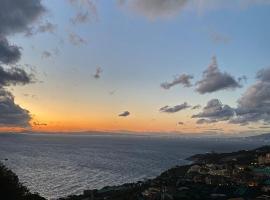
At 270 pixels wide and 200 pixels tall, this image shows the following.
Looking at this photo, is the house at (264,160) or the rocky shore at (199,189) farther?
the house at (264,160)

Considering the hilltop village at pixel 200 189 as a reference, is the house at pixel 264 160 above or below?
above

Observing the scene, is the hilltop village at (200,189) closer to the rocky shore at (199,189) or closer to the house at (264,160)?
the rocky shore at (199,189)

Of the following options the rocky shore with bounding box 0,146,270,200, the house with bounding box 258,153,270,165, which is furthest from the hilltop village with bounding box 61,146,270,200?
the house with bounding box 258,153,270,165

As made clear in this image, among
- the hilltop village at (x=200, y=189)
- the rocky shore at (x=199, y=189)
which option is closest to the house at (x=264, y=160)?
the hilltop village at (x=200, y=189)

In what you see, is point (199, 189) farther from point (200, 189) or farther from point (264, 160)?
point (264, 160)

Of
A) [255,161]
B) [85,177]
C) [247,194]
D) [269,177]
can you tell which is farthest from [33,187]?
[255,161]

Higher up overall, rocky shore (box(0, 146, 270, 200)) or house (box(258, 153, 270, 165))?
house (box(258, 153, 270, 165))

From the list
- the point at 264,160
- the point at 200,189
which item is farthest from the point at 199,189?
the point at 264,160

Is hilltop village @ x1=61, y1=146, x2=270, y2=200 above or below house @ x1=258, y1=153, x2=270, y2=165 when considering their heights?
below

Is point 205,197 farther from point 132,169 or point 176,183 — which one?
point 132,169

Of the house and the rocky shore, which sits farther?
the house

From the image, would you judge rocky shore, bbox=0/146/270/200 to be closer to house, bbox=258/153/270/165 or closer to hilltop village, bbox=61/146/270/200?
hilltop village, bbox=61/146/270/200
